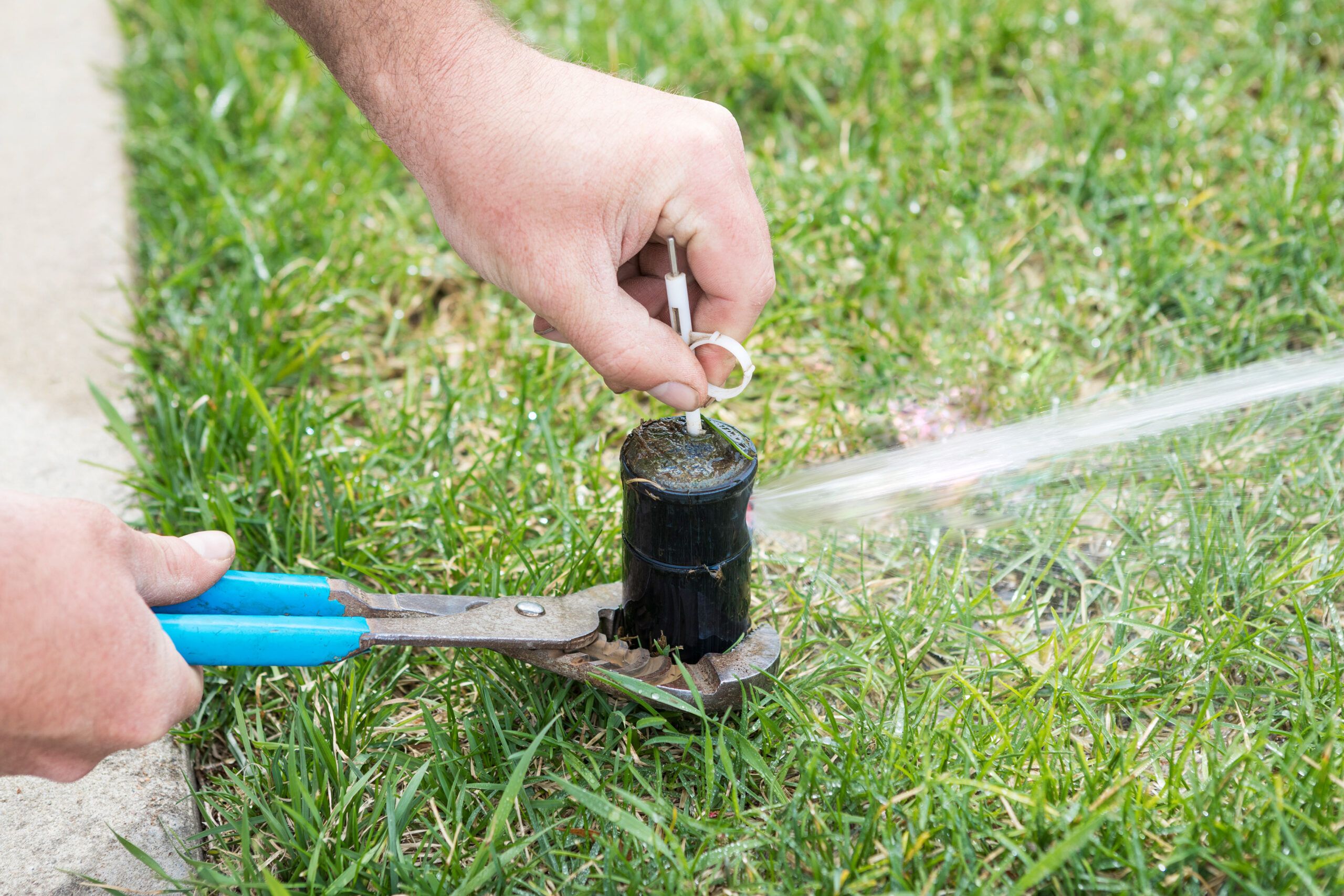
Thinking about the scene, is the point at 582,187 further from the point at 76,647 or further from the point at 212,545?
the point at 76,647

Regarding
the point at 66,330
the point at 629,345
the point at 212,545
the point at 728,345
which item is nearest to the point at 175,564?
the point at 212,545

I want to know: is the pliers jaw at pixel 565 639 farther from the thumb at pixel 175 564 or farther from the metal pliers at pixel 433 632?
the thumb at pixel 175 564

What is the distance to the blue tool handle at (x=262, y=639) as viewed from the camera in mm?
1372

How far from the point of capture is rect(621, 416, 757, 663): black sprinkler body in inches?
58.4

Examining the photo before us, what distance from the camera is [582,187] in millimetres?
Result: 1482

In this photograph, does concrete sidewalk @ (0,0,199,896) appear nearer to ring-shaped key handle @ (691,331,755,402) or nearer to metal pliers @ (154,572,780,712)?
metal pliers @ (154,572,780,712)

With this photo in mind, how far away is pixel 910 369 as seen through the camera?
2471 millimetres

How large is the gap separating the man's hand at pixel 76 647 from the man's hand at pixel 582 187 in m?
0.64

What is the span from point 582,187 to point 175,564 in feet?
2.42

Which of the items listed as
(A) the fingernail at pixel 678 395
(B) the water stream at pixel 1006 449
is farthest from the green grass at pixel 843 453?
(A) the fingernail at pixel 678 395

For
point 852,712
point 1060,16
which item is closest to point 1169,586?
point 852,712

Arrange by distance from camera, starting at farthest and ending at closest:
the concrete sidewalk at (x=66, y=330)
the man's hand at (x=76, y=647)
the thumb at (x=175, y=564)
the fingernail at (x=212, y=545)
Result: 1. the concrete sidewalk at (x=66, y=330)
2. the fingernail at (x=212, y=545)
3. the thumb at (x=175, y=564)
4. the man's hand at (x=76, y=647)

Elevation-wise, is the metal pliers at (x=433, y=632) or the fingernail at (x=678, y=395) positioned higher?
the fingernail at (x=678, y=395)

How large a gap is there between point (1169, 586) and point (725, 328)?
968 millimetres
